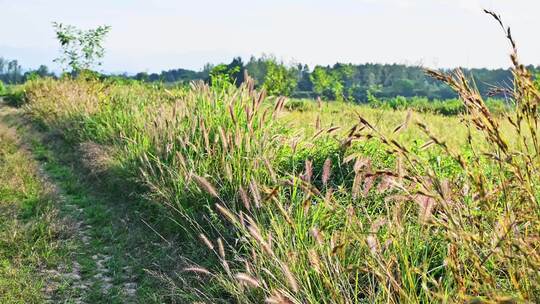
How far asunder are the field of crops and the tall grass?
0.6 inches

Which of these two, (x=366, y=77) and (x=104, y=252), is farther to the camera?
(x=366, y=77)

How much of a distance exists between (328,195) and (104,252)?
12.4 feet

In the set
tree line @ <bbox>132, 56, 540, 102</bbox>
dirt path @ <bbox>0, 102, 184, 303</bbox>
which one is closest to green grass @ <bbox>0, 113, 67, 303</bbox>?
dirt path @ <bbox>0, 102, 184, 303</bbox>

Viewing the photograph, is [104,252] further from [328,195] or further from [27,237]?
[328,195]

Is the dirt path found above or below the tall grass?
below

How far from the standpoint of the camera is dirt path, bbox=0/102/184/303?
4793mm

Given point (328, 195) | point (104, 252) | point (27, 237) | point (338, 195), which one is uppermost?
point (328, 195)

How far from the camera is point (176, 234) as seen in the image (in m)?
5.68

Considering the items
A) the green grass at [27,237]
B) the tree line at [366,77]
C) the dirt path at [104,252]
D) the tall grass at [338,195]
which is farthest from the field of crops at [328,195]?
the tree line at [366,77]

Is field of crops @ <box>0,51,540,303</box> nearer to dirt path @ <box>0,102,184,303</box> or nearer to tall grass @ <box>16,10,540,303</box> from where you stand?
tall grass @ <box>16,10,540,303</box>

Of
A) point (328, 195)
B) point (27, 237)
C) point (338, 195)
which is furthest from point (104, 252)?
point (328, 195)

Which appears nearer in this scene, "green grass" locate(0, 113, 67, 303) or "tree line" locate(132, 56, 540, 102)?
"green grass" locate(0, 113, 67, 303)

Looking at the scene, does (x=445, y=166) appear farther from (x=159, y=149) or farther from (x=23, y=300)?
(x=23, y=300)

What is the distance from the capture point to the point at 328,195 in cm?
276
